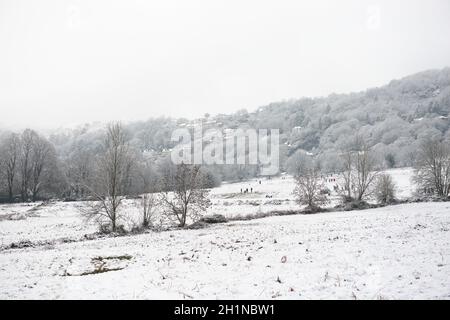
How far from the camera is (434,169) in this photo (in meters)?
51.8

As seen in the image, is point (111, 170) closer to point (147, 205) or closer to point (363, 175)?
point (147, 205)

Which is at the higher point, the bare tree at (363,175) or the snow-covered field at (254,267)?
the bare tree at (363,175)

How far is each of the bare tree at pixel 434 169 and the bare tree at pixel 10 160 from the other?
89.6 meters

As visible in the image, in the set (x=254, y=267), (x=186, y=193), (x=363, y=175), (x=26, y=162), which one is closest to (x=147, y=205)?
(x=186, y=193)

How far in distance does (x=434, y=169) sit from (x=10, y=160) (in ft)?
323

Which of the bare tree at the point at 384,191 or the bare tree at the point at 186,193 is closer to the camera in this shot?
the bare tree at the point at 186,193

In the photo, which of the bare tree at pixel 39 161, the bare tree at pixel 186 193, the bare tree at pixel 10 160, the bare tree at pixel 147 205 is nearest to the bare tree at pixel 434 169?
the bare tree at pixel 186 193

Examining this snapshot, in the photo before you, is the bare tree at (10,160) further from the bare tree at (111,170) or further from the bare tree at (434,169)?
the bare tree at (434,169)

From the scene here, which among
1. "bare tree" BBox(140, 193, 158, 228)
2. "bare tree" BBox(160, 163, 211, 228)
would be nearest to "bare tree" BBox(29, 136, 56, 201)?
"bare tree" BBox(140, 193, 158, 228)

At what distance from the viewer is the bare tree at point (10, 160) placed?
8056 centimetres

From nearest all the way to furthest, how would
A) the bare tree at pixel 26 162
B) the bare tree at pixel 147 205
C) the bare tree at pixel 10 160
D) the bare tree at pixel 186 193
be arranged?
the bare tree at pixel 186 193, the bare tree at pixel 147 205, the bare tree at pixel 10 160, the bare tree at pixel 26 162

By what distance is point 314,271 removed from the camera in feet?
46.8

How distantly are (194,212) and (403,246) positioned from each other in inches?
914

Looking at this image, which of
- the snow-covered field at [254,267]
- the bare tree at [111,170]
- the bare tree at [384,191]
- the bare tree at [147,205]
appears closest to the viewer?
the snow-covered field at [254,267]
